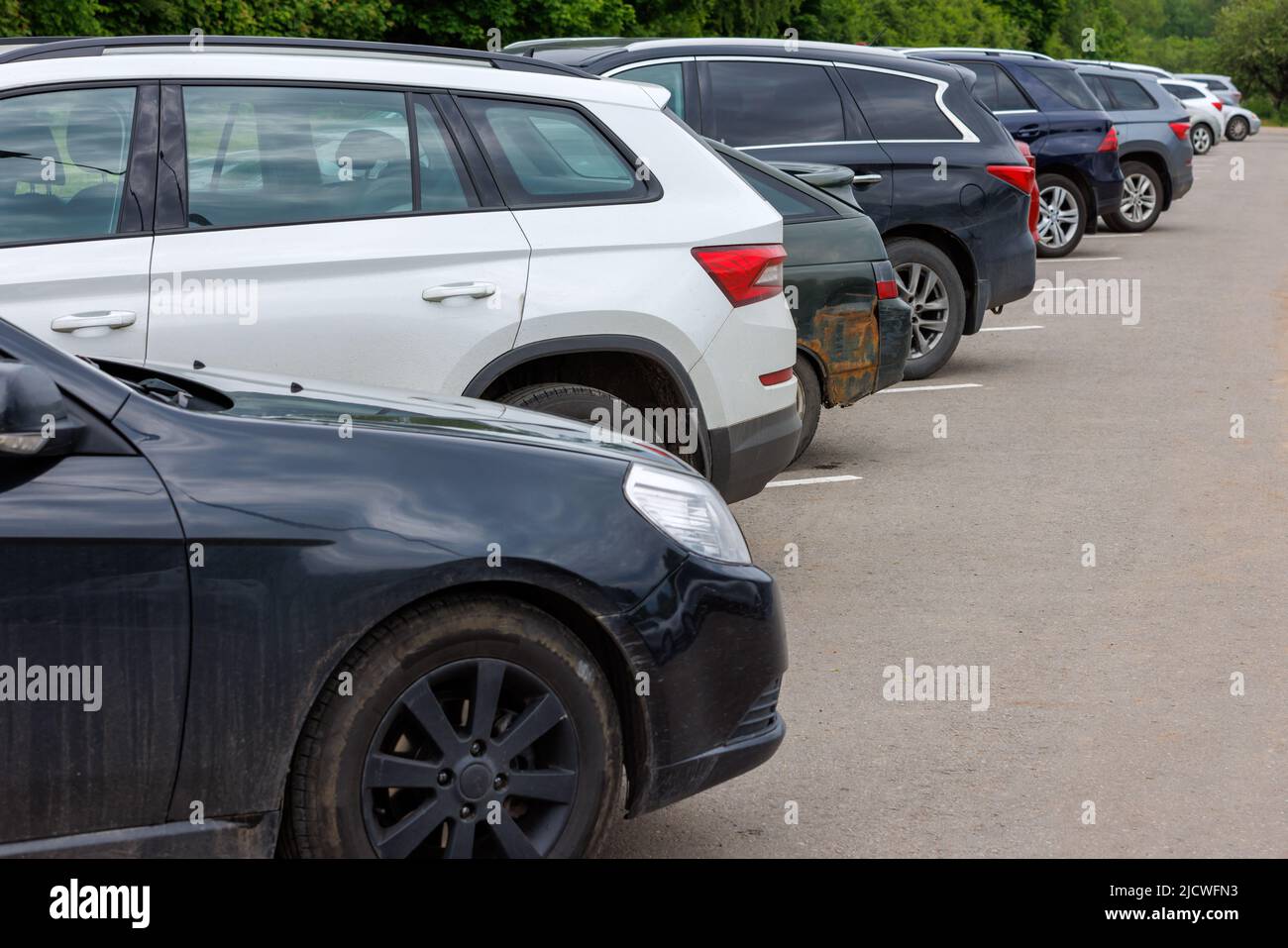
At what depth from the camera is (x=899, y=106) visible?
36.1 ft

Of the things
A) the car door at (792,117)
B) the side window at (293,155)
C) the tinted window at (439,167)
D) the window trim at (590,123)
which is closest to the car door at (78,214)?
the side window at (293,155)

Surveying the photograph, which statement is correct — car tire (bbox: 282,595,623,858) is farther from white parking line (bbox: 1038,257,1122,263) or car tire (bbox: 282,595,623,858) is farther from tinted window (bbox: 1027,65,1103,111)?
white parking line (bbox: 1038,257,1122,263)

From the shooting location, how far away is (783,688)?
17.6 ft

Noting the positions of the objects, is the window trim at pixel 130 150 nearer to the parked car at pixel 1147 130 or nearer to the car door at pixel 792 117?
the car door at pixel 792 117

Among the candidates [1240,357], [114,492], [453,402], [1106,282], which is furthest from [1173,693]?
[1106,282]

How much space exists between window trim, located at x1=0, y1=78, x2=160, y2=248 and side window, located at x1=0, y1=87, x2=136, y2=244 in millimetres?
12

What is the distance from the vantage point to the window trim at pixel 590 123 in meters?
5.73

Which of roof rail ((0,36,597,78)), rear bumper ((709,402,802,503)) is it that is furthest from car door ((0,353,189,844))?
rear bumper ((709,402,802,503))

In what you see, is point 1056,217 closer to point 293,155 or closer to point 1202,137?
point 293,155

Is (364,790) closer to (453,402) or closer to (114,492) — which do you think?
(114,492)

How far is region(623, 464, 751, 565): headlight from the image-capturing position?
3713 millimetres

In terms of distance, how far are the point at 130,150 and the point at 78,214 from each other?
10.6 inches

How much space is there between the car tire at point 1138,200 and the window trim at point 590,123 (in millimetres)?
16996

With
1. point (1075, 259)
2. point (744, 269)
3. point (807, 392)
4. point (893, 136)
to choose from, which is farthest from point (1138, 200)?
point (744, 269)
